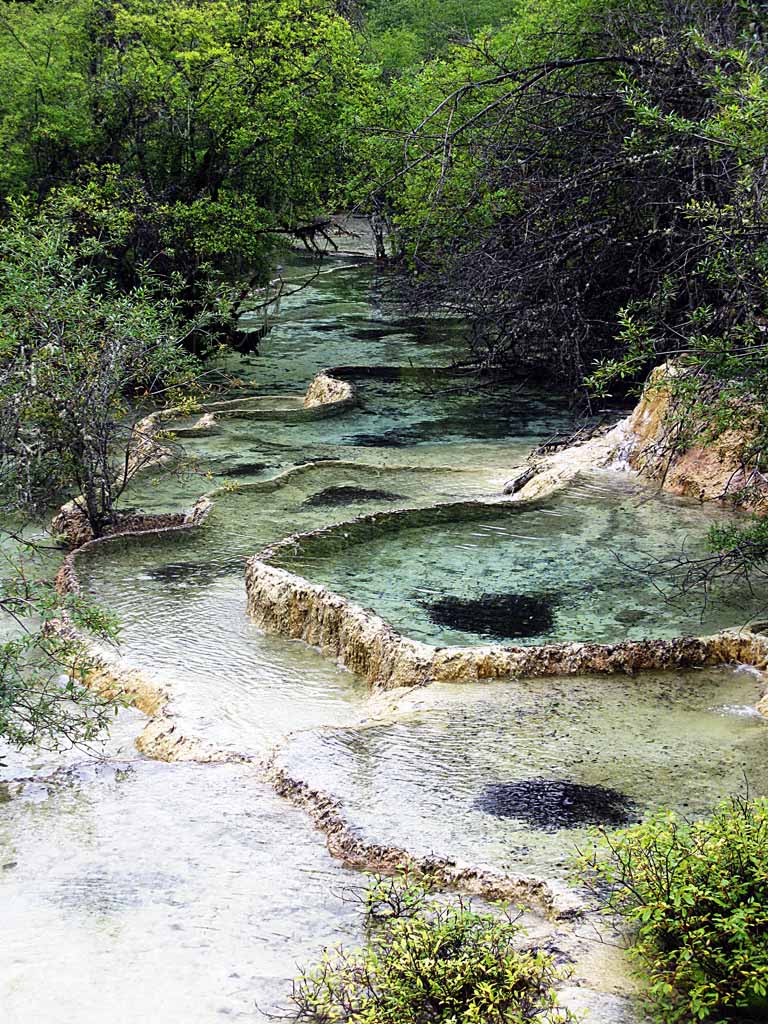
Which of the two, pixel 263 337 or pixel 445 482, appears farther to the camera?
pixel 263 337

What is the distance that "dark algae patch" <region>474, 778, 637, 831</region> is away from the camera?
5.59 meters

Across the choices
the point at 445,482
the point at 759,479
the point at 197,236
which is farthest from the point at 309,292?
the point at 759,479

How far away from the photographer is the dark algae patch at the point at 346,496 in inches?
441

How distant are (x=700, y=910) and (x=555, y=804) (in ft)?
5.76

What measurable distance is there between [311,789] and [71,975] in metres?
1.91

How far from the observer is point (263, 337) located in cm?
2155

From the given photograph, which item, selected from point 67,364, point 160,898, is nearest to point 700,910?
point 160,898

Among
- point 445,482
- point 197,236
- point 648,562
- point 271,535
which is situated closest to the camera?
point 648,562

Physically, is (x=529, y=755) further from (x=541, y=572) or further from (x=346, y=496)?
(x=346, y=496)

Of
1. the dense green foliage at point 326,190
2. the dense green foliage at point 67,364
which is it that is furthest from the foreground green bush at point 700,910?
the dense green foliage at point 67,364

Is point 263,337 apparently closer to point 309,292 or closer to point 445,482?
point 309,292

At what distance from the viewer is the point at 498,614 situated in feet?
27.0

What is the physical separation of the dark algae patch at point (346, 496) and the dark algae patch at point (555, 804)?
545 centimetres

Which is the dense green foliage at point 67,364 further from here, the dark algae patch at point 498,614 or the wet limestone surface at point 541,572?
the dark algae patch at point 498,614
